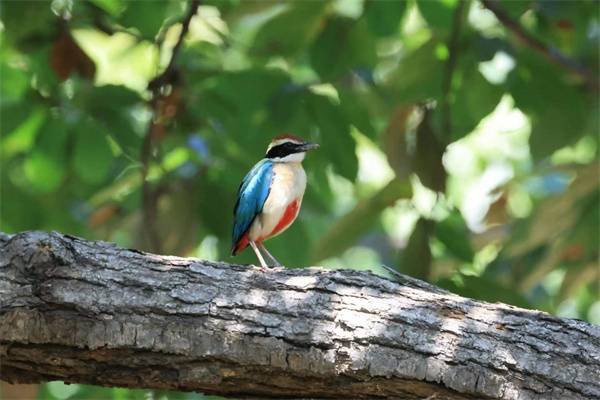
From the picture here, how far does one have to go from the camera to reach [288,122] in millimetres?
6469

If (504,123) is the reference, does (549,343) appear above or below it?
below

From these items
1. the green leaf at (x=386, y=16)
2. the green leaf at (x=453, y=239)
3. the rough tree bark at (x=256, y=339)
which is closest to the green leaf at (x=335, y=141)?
the green leaf at (x=386, y=16)

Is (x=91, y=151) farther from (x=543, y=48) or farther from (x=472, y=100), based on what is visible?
(x=543, y=48)

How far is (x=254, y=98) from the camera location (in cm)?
661

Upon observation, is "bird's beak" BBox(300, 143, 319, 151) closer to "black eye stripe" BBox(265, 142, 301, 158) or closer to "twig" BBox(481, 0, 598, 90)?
"black eye stripe" BBox(265, 142, 301, 158)

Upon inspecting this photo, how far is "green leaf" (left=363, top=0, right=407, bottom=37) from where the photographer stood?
662 cm

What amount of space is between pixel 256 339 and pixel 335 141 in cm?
283

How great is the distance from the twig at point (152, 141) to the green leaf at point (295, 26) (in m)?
0.66

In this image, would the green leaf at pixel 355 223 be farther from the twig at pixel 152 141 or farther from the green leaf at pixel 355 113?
the twig at pixel 152 141

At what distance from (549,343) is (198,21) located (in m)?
4.49

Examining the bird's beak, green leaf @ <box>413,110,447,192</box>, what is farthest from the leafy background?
the bird's beak

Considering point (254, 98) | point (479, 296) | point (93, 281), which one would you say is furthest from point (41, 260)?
point (254, 98)

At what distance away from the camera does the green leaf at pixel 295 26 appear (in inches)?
273

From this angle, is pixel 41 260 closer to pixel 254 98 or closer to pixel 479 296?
pixel 479 296
